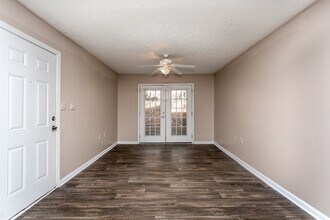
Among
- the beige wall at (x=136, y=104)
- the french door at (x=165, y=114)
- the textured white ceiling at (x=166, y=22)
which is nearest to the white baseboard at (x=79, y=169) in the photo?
the beige wall at (x=136, y=104)

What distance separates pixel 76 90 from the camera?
144 inches

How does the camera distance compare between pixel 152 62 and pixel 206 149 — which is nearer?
pixel 152 62

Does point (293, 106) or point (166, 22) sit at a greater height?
point (166, 22)

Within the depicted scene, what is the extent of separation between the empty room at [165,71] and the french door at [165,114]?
2195 mm

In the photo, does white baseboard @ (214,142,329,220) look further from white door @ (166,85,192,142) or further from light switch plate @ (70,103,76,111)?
light switch plate @ (70,103,76,111)

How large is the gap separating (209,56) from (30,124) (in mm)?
3618

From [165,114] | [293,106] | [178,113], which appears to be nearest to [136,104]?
[165,114]

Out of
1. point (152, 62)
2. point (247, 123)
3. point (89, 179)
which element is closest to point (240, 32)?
point (247, 123)

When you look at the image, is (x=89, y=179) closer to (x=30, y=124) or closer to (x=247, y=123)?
(x=30, y=124)

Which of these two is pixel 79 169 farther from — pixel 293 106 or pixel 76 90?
pixel 293 106

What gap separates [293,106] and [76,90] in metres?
3.46

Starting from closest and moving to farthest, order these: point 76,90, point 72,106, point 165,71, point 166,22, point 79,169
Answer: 1. point 166,22
2. point 72,106
3. point 76,90
4. point 79,169
5. point 165,71

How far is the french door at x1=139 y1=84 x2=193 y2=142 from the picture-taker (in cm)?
691

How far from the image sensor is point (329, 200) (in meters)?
2.04
